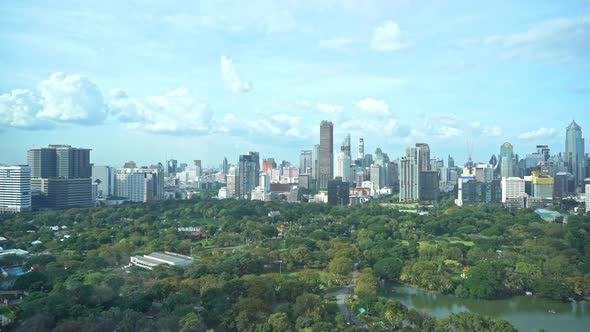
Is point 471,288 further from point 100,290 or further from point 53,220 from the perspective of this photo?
point 53,220

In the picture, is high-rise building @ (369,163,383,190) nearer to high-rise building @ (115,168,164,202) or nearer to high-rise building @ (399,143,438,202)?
high-rise building @ (399,143,438,202)

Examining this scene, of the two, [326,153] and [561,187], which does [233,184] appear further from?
[561,187]

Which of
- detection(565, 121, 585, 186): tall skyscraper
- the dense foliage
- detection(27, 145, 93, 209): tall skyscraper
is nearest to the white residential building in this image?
the dense foliage

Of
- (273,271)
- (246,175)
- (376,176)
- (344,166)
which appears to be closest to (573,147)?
(376,176)

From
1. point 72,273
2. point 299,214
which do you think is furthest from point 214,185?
point 72,273

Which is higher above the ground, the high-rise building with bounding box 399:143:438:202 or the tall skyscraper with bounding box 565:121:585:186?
the tall skyscraper with bounding box 565:121:585:186

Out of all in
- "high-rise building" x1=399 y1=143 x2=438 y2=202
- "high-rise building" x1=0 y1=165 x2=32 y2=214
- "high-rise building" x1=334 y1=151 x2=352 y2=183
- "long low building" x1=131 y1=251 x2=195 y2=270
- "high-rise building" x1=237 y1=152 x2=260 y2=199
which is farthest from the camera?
"high-rise building" x1=334 y1=151 x2=352 y2=183
